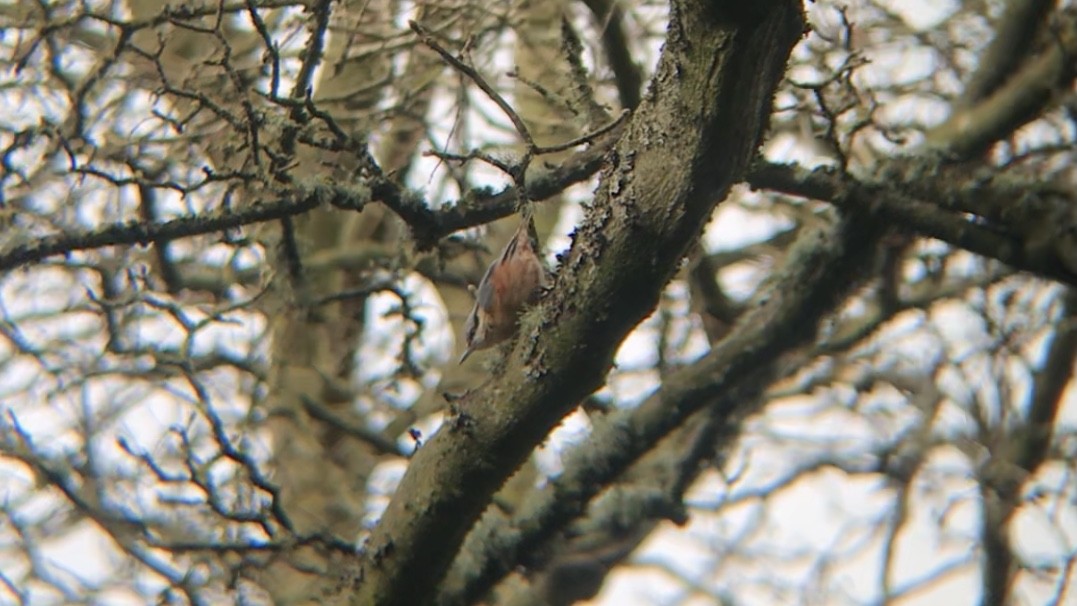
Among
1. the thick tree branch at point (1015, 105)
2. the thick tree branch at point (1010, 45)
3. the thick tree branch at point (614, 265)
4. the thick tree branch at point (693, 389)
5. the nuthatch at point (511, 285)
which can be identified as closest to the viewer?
the thick tree branch at point (614, 265)

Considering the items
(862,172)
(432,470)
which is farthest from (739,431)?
(432,470)

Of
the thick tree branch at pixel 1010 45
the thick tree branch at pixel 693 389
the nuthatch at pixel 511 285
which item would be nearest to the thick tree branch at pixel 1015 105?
the thick tree branch at pixel 1010 45

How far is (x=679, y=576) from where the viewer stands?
7070mm

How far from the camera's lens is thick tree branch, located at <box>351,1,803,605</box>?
246 cm

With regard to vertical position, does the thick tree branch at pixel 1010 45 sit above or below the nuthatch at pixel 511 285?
above

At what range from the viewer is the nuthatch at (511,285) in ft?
10.0

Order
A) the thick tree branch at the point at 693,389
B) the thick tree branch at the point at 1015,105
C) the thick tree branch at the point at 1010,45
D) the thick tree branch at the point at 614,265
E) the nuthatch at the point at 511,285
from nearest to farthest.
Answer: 1. the thick tree branch at the point at 614,265
2. the nuthatch at the point at 511,285
3. the thick tree branch at the point at 693,389
4. the thick tree branch at the point at 1015,105
5. the thick tree branch at the point at 1010,45

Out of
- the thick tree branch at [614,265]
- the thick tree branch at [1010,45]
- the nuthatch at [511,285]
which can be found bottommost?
the thick tree branch at [614,265]

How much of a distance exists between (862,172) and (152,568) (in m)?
2.73

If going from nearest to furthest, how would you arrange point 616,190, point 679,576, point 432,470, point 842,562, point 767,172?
point 616,190 < point 432,470 < point 767,172 < point 842,562 < point 679,576

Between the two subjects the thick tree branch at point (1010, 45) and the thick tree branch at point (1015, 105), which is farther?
the thick tree branch at point (1010, 45)

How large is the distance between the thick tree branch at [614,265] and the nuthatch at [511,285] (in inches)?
5.9

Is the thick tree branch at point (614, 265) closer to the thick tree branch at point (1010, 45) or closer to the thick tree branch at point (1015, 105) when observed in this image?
the thick tree branch at point (1015, 105)

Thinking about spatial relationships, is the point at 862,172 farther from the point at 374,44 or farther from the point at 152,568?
the point at 152,568
